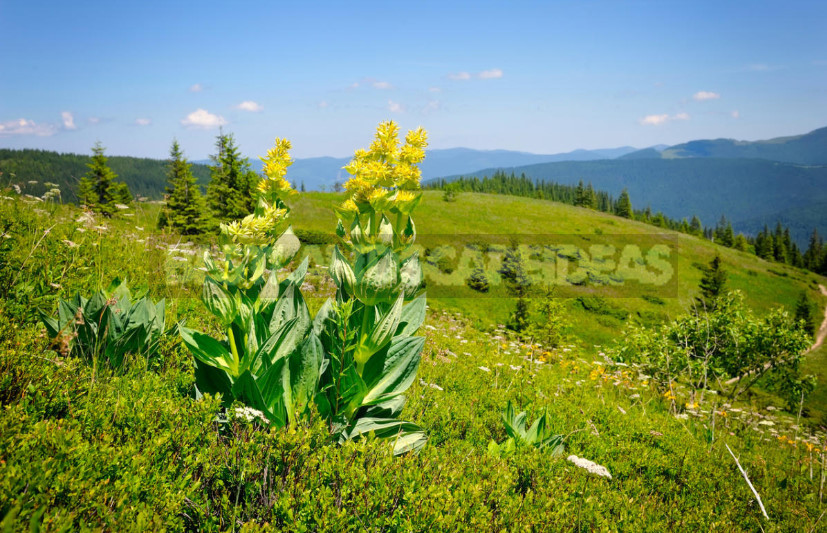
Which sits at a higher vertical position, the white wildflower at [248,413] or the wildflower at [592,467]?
the white wildflower at [248,413]

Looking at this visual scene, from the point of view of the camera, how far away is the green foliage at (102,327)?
3506 millimetres

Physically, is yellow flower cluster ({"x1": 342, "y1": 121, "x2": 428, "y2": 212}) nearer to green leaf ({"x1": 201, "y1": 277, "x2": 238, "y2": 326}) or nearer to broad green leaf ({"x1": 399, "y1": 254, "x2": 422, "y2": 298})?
broad green leaf ({"x1": 399, "y1": 254, "x2": 422, "y2": 298})

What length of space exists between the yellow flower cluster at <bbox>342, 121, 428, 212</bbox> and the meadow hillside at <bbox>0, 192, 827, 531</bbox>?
5.28 feet

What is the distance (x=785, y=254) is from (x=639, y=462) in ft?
415

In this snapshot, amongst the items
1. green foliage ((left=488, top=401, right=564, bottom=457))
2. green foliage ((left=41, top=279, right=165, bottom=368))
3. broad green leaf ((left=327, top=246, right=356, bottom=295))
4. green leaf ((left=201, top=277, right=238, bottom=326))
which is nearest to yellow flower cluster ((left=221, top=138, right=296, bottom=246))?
green leaf ((left=201, top=277, right=238, bottom=326))

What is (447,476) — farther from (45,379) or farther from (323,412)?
(45,379)

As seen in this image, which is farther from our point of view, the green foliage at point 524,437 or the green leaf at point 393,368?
the green foliage at point 524,437

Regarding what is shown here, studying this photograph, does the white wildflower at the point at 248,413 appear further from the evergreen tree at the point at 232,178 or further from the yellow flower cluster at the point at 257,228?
the evergreen tree at the point at 232,178

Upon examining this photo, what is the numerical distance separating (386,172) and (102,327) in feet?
9.45

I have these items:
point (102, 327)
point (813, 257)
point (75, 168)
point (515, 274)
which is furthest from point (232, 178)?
point (75, 168)

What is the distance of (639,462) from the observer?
440 cm

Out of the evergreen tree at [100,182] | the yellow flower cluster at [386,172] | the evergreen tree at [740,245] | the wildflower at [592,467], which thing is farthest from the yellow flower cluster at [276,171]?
the evergreen tree at [740,245]

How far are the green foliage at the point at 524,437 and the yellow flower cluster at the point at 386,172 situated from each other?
2358mm

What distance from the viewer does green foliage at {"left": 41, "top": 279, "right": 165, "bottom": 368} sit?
351cm
